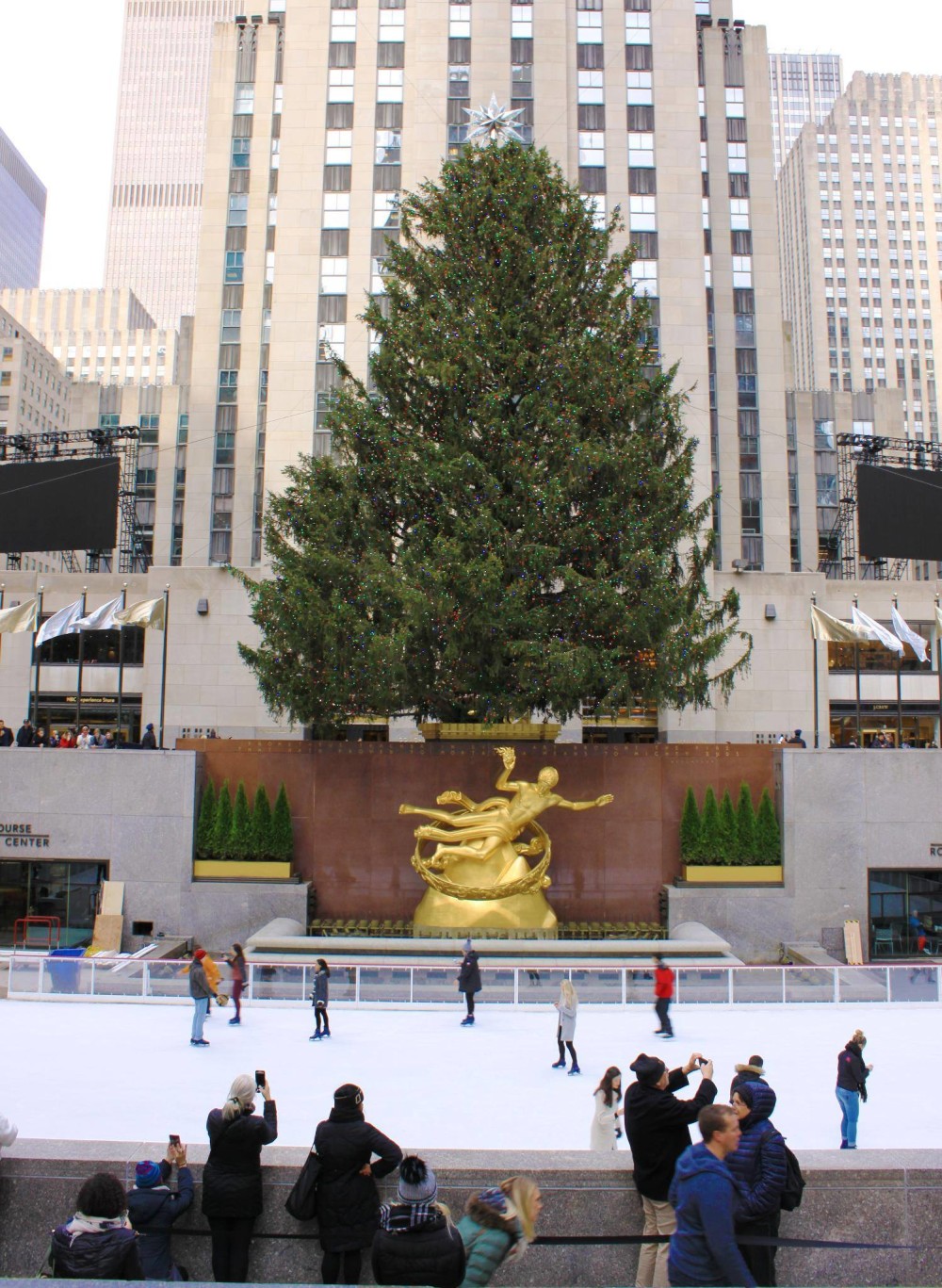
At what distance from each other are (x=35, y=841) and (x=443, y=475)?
11719mm

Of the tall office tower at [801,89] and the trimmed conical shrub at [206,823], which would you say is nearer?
the trimmed conical shrub at [206,823]

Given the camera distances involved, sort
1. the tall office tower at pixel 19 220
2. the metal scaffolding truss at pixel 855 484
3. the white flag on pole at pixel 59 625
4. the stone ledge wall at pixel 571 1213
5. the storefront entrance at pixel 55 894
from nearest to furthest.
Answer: the stone ledge wall at pixel 571 1213 → the storefront entrance at pixel 55 894 → the white flag on pole at pixel 59 625 → the metal scaffolding truss at pixel 855 484 → the tall office tower at pixel 19 220

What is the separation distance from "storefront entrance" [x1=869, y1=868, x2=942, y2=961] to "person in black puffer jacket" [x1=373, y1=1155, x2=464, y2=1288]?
19.3 metres

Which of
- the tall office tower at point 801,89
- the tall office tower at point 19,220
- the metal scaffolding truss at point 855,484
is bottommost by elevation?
the metal scaffolding truss at point 855,484

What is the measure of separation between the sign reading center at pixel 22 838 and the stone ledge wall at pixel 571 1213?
1709 centimetres

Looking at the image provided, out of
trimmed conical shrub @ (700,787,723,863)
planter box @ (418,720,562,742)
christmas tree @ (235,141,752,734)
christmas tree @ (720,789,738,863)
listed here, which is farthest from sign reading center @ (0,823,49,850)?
christmas tree @ (720,789,738,863)

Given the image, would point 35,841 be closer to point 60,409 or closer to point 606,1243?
point 606,1243

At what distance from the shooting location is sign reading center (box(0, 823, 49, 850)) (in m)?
23.4

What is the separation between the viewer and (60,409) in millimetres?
117812

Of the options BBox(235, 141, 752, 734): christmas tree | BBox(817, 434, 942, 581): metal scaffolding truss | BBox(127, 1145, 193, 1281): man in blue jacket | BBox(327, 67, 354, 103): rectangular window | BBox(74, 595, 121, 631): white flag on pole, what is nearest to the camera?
BBox(127, 1145, 193, 1281): man in blue jacket

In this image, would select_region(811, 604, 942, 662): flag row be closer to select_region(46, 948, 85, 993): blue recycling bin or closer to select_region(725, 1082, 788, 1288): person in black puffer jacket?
select_region(46, 948, 85, 993): blue recycling bin

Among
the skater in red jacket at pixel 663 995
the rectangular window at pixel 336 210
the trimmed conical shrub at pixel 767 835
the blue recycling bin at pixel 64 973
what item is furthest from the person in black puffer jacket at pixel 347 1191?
the rectangular window at pixel 336 210

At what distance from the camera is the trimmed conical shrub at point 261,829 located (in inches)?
892

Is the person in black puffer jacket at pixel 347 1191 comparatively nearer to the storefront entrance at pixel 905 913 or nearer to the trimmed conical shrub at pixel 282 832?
the trimmed conical shrub at pixel 282 832
